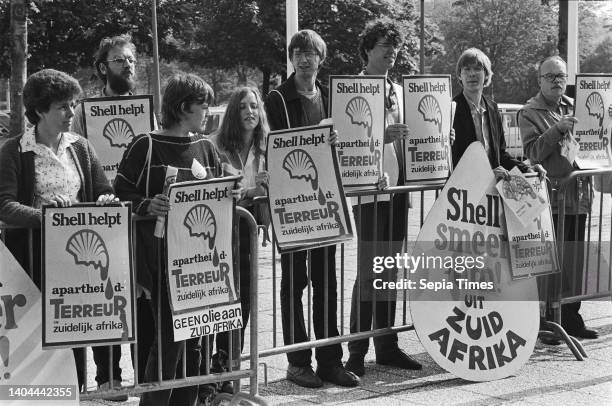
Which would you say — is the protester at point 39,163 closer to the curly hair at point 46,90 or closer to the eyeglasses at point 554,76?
the curly hair at point 46,90

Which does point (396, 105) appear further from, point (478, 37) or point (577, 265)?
point (478, 37)

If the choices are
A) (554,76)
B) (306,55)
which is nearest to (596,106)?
(554,76)

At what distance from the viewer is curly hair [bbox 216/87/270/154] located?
5.86m

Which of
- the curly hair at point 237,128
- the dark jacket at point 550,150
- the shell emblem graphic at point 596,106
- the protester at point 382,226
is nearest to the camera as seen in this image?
the curly hair at point 237,128

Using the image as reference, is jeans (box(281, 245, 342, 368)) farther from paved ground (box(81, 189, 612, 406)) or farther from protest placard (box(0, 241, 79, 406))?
protest placard (box(0, 241, 79, 406))

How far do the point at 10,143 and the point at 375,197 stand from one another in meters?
2.34

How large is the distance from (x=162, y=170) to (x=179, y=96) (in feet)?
1.21

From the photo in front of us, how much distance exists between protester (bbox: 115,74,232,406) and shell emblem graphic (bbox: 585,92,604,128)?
355cm

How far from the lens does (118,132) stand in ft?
19.9

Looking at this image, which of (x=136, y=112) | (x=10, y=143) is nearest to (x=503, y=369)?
(x=136, y=112)

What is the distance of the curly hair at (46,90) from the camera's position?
478 centimetres

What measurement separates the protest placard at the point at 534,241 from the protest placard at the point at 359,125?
0.88 m

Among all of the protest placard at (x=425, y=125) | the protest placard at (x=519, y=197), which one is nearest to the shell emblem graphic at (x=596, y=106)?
the protest placard at (x=519, y=197)

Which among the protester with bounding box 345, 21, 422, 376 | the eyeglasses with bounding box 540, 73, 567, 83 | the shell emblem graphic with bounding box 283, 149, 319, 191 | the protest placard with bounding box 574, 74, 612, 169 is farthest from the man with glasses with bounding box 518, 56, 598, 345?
the shell emblem graphic with bounding box 283, 149, 319, 191
